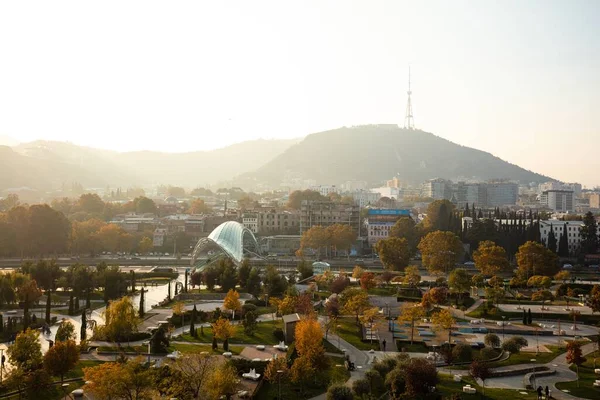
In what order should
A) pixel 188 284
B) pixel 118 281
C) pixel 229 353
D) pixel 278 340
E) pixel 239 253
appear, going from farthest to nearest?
pixel 239 253 → pixel 188 284 → pixel 118 281 → pixel 278 340 → pixel 229 353

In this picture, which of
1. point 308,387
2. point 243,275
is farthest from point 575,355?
point 243,275

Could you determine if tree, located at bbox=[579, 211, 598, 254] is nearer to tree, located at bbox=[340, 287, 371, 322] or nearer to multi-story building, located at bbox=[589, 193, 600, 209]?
tree, located at bbox=[340, 287, 371, 322]

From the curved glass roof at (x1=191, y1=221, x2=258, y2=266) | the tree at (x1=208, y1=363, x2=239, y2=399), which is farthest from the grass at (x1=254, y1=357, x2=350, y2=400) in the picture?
the curved glass roof at (x1=191, y1=221, x2=258, y2=266)

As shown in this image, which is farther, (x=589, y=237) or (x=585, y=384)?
(x=589, y=237)

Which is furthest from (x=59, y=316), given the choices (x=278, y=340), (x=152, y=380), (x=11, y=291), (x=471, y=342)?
(x=471, y=342)

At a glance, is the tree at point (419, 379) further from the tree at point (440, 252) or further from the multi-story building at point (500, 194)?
the multi-story building at point (500, 194)

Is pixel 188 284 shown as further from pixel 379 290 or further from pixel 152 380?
pixel 152 380

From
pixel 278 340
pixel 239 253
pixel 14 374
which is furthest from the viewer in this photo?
pixel 239 253

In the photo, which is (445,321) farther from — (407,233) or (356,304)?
(407,233)
